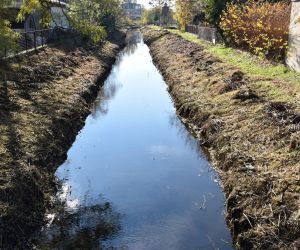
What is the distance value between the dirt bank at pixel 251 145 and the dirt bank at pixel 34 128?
5.04 metres

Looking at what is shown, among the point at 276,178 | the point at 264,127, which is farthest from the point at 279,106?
the point at 276,178

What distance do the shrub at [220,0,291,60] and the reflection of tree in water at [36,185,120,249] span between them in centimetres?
1636

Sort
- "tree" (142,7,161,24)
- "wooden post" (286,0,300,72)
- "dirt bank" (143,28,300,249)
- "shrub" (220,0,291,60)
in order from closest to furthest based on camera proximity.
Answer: "dirt bank" (143,28,300,249), "wooden post" (286,0,300,72), "shrub" (220,0,291,60), "tree" (142,7,161,24)

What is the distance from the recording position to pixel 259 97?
17.8 meters

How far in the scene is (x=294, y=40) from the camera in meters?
23.6

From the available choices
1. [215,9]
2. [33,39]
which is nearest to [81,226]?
[33,39]

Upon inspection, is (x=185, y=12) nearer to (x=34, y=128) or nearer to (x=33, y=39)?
(x=33, y=39)

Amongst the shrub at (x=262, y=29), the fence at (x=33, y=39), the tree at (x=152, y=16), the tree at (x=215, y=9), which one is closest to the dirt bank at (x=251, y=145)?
the shrub at (x=262, y=29)

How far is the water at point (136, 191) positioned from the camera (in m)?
10.7

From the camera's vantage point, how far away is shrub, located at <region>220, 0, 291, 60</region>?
25.7 m

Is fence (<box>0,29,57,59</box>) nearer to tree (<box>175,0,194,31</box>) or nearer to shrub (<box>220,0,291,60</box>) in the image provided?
shrub (<box>220,0,291,60</box>)

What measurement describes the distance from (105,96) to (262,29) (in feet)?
35.8

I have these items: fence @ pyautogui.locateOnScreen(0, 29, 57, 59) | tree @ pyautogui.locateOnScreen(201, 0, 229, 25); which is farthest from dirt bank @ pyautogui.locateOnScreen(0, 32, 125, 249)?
tree @ pyautogui.locateOnScreen(201, 0, 229, 25)

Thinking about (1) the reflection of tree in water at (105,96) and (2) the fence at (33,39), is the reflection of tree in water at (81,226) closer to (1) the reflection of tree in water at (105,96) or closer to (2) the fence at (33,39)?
(1) the reflection of tree in water at (105,96)
